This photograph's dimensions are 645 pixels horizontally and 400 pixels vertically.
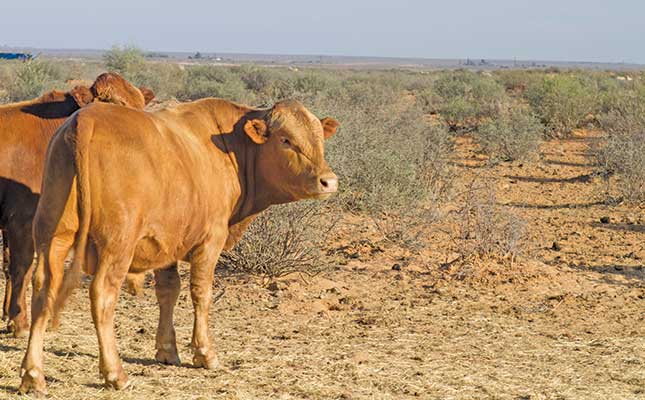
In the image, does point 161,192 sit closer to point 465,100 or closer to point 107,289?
point 107,289

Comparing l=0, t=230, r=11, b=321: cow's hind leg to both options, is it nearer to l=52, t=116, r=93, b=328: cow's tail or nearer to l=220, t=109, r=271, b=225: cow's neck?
l=220, t=109, r=271, b=225: cow's neck

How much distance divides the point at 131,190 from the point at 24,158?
6.12 ft

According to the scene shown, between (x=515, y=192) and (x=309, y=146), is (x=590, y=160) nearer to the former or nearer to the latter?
(x=515, y=192)

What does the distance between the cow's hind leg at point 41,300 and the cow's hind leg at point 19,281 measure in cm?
142

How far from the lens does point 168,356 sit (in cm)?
620

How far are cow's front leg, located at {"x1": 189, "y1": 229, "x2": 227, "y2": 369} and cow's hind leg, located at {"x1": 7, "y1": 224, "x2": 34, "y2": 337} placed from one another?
1353 mm

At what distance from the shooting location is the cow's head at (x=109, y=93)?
6918 mm

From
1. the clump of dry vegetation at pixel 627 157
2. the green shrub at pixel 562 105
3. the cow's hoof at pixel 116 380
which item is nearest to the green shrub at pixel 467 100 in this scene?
the green shrub at pixel 562 105

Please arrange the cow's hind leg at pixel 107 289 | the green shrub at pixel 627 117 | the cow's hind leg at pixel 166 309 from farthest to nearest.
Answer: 1. the green shrub at pixel 627 117
2. the cow's hind leg at pixel 166 309
3. the cow's hind leg at pixel 107 289

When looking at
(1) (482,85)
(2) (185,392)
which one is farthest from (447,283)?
(1) (482,85)

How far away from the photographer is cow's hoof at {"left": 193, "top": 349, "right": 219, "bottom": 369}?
20.1 feet

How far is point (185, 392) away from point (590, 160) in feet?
47.0

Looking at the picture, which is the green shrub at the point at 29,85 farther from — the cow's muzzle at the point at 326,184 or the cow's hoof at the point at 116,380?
the cow's hoof at the point at 116,380

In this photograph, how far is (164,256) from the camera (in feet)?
18.1
